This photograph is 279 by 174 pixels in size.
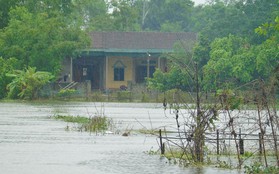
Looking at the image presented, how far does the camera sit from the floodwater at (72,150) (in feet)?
71.7

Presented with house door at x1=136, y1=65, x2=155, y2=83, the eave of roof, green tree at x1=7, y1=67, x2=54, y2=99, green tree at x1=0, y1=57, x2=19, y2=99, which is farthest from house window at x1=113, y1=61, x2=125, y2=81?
green tree at x1=0, y1=57, x2=19, y2=99

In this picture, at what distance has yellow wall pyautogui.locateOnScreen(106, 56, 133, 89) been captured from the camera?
73.5m

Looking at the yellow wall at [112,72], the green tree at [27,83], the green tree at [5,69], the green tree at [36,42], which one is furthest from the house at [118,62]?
the green tree at [27,83]

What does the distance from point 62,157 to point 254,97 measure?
696cm

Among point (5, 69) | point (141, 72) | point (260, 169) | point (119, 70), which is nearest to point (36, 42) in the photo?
point (5, 69)

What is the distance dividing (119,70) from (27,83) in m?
14.9

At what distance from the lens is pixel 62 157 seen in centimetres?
2452

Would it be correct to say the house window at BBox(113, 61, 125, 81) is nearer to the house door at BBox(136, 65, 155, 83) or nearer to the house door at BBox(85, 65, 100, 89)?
the house door at BBox(136, 65, 155, 83)

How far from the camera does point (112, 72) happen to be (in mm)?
73625

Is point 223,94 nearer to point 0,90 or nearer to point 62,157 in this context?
point 62,157

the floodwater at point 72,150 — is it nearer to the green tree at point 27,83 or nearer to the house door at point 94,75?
the green tree at point 27,83

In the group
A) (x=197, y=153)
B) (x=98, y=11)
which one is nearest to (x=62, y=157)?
(x=197, y=153)

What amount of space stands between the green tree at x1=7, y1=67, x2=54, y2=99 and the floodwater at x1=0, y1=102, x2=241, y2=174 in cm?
1887

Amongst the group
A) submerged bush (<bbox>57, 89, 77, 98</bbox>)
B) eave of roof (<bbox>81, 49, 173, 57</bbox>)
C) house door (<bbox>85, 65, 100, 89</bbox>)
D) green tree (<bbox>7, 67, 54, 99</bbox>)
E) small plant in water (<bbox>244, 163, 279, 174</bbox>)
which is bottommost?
small plant in water (<bbox>244, 163, 279, 174</bbox>)
